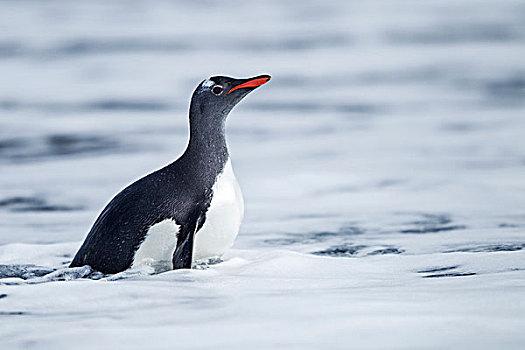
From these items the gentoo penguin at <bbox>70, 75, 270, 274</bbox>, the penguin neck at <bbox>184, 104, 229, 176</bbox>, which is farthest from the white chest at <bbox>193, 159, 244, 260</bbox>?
the penguin neck at <bbox>184, 104, 229, 176</bbox>

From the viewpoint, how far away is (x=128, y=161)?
891 centimetres

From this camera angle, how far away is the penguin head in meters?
5.08

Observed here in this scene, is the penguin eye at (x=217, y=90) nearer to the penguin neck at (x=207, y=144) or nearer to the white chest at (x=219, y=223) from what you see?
the penguin neck at (x=207, y=144)

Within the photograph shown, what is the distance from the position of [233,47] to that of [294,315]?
13.6 metres

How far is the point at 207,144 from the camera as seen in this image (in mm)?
4961

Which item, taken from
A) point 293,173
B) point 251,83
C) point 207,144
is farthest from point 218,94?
point 293,173

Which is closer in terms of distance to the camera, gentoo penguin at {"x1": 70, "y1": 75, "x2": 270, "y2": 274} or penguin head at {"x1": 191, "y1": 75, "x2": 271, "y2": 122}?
gentoo penguin at {"x1": 70, "y1": 75, "x2": 270, "y2": 274}

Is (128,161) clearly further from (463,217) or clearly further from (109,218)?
(109,218)

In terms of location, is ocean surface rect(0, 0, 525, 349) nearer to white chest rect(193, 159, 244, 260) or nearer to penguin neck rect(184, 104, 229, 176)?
white chest rect(193, 159, 244, 260)

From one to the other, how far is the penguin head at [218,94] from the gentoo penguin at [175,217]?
11 centimetres

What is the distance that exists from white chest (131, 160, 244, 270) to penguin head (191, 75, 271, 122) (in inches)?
12.9

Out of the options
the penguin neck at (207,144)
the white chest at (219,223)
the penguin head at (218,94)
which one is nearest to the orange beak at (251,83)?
the penguin head at (218,94)

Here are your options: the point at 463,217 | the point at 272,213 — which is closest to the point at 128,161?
the point at 272,213

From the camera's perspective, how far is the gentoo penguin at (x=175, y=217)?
14.8 feet
